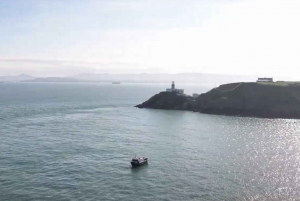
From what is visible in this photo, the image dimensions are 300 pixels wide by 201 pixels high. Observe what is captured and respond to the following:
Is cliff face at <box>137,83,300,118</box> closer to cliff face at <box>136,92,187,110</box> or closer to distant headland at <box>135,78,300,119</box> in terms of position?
distant headland at <box>135,78,300,119</box>

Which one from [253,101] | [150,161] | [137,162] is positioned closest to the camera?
[137,162]

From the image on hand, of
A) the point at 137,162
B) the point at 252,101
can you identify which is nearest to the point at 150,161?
the point at 137,162

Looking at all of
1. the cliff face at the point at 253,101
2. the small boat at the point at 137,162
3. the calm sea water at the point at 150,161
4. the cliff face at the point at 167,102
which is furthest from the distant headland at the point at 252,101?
the small boat at the point at 137,162

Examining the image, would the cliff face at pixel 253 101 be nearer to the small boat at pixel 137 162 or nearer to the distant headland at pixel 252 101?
the distant headland at pixel 252 101

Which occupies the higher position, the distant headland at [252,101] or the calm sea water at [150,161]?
the distant headland at [252,101]

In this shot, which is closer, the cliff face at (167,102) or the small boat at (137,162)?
the small boat at (137,162)

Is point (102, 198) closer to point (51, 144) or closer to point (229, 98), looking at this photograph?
point (51, 144)

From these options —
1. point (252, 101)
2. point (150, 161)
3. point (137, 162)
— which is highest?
point (252, 101)

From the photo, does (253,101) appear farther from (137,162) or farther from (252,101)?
(137,162)
